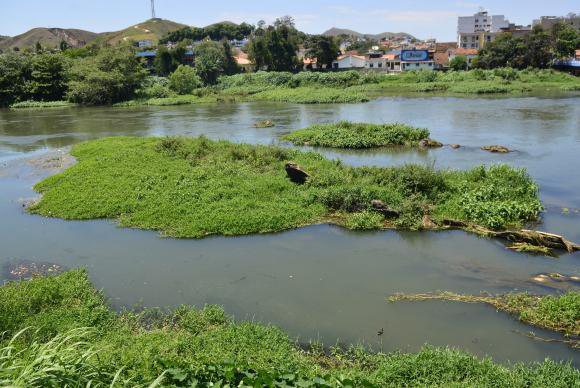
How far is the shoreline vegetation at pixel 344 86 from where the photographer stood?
51.1m

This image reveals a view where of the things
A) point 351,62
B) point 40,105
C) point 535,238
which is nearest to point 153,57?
point 40,105

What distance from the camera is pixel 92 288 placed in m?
10.4

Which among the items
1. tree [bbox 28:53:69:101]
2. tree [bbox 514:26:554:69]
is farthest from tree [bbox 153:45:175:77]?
tree [bbox 514:26:554:69]

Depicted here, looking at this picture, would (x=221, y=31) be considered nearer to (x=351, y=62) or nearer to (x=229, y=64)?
(x=351, y=62)

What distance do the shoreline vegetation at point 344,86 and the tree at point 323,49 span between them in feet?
46.6

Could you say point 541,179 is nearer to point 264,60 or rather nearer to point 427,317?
point 427,317

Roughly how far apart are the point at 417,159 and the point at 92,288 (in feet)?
52.0

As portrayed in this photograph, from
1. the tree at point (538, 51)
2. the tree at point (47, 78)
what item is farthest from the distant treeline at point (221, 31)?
the tree at point (538, 51)

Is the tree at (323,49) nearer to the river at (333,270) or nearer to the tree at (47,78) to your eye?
the tree at (47,78)

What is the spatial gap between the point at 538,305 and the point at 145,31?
182 metres

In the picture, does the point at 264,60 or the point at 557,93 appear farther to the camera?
the point at 264,60

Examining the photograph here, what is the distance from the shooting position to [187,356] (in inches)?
287

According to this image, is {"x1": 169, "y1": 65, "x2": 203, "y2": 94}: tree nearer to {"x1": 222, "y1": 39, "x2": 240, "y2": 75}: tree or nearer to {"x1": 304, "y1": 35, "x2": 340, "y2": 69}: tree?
{"x1": 222, "y1": 39, "x2": 240, "y2": 75}: tree

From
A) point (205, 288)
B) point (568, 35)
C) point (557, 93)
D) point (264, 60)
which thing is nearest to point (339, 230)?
point (205, 288)
